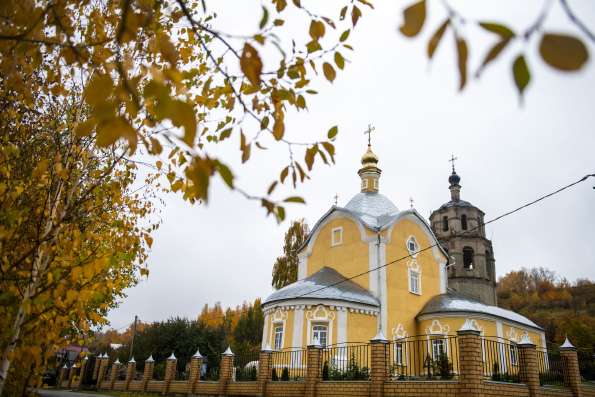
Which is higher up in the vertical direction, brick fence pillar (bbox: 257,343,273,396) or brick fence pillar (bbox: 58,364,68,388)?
brick fence pillar (bbox: 257,343,273,396)

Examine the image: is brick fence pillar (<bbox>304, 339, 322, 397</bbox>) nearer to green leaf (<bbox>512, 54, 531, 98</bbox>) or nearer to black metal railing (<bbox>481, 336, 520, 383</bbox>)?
black metal railing (<bbox>481, 336, 520, 383</bbox>)

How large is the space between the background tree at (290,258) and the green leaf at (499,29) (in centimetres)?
3049

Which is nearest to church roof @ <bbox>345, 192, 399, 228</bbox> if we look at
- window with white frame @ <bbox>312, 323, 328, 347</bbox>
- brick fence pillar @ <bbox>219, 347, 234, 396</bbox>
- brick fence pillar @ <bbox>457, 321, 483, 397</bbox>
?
window with white frame @ <bbox>312, 323, 328, 347</bbox>

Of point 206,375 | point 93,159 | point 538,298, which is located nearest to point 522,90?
point 93,159

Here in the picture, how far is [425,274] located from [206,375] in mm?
10133

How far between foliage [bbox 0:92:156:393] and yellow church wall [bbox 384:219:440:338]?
13047 millimetres

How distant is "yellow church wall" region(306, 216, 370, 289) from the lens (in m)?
18.6

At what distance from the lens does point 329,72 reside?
9.15ft

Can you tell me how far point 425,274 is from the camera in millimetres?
19844

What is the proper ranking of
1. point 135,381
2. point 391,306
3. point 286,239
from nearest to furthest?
point 391,306 < point 135,381 < point 286,239

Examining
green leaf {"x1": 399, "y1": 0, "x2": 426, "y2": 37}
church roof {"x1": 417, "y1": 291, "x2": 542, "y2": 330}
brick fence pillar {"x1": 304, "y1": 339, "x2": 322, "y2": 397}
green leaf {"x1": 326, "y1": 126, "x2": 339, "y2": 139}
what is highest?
church roof {"x1": 417, "y1": 291, "x2": 542, "y2": 330}

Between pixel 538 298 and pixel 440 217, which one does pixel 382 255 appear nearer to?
pixel 440 217

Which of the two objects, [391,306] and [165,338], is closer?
[391,306]

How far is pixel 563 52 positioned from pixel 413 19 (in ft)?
1.46
